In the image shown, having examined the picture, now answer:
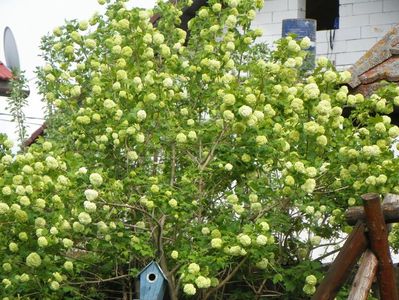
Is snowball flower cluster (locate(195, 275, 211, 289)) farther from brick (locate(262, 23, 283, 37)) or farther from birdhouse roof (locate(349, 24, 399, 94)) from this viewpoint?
brick (locate(262, 23, 283, 37))

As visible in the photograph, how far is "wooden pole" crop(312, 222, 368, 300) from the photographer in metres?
6.91

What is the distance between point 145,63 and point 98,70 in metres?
0.39

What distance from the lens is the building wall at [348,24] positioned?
13492 mm

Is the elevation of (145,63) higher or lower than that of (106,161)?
higher

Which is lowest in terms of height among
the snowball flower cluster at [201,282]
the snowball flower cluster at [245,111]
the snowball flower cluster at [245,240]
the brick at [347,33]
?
the brick at [347,33]

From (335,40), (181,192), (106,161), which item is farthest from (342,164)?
(335,40)

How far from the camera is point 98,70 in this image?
30.2 feet

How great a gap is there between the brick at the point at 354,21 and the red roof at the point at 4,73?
3463 mm

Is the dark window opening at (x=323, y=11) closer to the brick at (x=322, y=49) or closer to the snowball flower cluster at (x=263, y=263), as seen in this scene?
the brick at (x=322, y=49)

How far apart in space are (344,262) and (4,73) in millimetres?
8844

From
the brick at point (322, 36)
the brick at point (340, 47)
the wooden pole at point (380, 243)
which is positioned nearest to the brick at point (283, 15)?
the brick at point (322, 36)

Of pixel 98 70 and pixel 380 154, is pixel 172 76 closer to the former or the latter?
pixel 98 70

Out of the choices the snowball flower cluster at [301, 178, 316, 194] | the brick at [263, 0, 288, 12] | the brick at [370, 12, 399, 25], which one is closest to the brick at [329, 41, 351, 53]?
the brick at [370, 12, 399, 25]

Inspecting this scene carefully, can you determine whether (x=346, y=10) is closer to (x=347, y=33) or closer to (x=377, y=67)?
(x=347, y=33)
